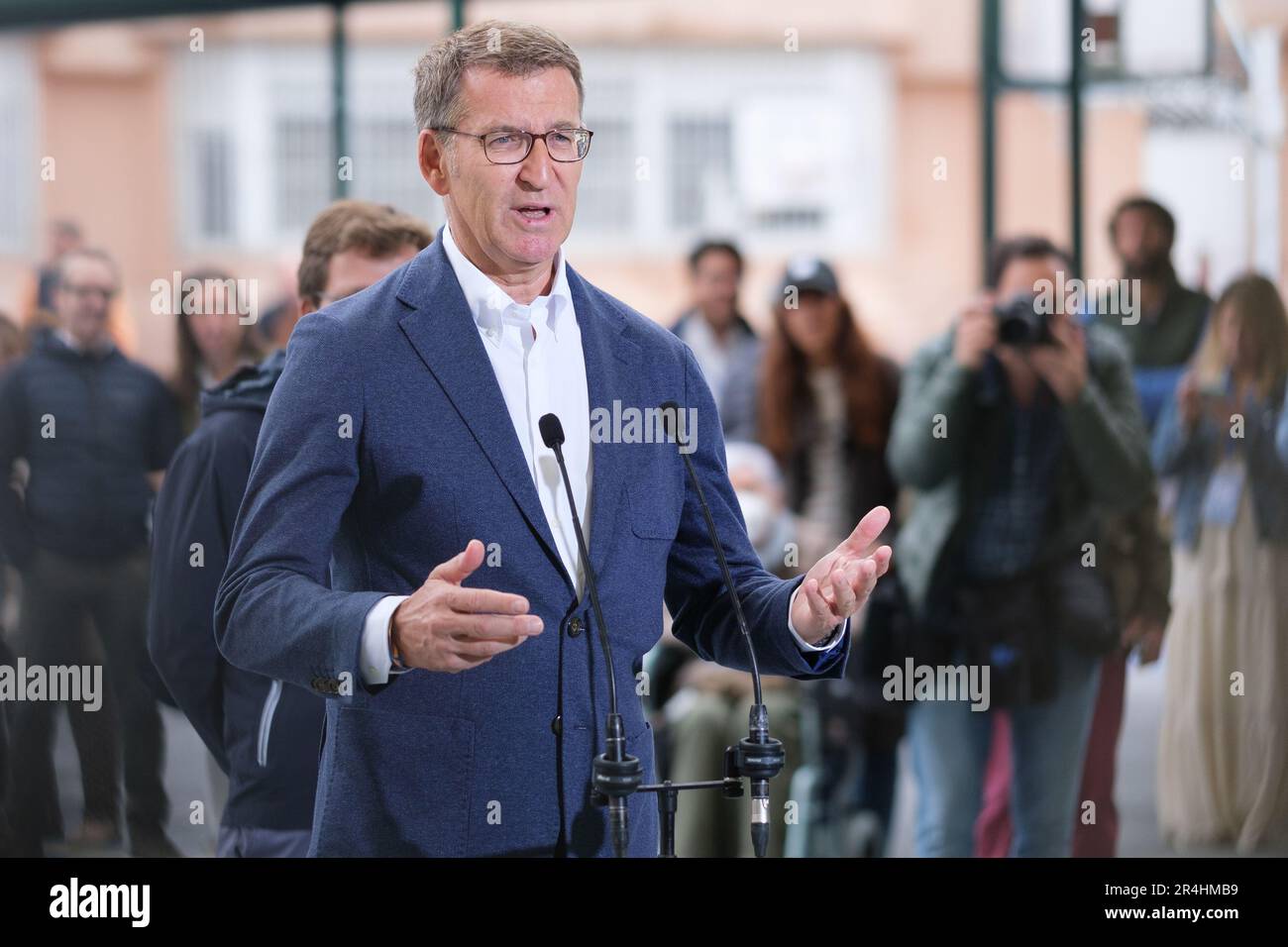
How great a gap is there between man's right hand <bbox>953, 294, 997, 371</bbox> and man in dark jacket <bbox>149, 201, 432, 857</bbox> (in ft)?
5.70

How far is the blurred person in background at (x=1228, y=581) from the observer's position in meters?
4.11

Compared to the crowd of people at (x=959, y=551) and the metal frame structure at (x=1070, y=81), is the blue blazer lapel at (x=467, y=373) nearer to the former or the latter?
the crowd of people at (x=959, y=551)

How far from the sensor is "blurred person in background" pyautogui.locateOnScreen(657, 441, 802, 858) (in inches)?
147

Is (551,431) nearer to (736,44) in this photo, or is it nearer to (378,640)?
(378,640)

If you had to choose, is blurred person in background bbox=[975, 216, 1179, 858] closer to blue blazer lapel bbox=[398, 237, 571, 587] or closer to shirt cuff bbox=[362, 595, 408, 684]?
blue blazer lapel bbox=[398, 237, 571, 587]

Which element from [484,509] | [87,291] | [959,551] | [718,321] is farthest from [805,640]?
[87,291]

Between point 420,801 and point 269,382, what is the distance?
0.92m

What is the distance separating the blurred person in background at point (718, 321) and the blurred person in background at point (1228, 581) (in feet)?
3.62

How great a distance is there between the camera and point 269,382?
8.11 feet

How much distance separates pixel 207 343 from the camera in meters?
4.62

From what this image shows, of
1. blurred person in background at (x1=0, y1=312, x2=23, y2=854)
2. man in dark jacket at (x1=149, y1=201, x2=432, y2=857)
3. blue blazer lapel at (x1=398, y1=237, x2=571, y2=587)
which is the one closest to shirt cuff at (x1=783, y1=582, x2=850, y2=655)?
blue blazer lapel at (x1=398, y1=237, x2=571, y2=587)
